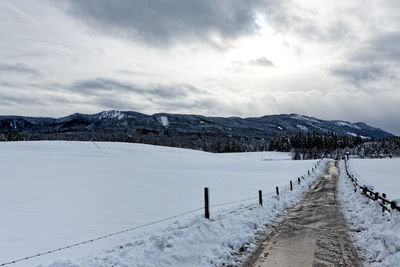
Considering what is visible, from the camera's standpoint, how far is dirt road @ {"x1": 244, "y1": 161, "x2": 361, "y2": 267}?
8.30 m

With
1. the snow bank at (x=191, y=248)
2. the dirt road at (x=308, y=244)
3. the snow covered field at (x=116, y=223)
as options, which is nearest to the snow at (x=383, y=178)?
the dirt road at (x=308, y=244)

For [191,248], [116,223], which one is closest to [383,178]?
[116,223]

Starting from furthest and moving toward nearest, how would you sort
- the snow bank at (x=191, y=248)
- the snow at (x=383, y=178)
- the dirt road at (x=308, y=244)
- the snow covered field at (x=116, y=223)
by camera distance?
1. the snow at (x=383, y=178)
2. the snow covered field at (x=116, y=223)
3. the dirt road at (x=308, y=244)
4. the snow bank at (x=191, y=248)

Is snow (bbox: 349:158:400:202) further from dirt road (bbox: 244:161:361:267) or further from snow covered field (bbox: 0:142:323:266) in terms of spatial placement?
snow covered field (bbox: 0:142:323:266)

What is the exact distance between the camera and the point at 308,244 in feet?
32.5

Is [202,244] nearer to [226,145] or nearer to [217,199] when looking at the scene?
[217,199]

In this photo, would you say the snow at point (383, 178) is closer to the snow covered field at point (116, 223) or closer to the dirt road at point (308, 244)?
the dirt road at point (308, 244)

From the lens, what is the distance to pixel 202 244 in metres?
9.45

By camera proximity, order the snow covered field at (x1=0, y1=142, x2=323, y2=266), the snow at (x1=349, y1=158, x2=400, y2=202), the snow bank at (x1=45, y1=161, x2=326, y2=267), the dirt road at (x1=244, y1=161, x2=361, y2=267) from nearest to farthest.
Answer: the snow bank at (x1=45, y1=161, x2=326, y2=267)
the dirt road at (x1=244, y1=161, x2=361, y2=267)
the snow covered field at (x1=0, y1=142, x2=323, y2=266)
the snow at (x1=349, y1=158, x2=400, y2=202)

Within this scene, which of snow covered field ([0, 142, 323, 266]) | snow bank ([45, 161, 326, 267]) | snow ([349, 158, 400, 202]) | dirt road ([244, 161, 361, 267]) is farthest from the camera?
snow ([349, 158, 400, 202])

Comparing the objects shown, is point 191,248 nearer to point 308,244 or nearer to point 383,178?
point 308,244

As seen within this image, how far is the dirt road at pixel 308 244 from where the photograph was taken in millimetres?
8305

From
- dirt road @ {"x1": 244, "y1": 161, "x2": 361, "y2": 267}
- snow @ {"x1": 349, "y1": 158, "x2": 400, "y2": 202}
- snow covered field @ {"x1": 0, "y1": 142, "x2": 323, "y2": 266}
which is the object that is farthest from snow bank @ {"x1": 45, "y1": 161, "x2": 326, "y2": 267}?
snow @ {"x1": 349, "y1": 158, "x2": 400, "y2": 202}

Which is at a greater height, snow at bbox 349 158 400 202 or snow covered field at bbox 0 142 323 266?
snow covered field at bbox 0 142 323 266
